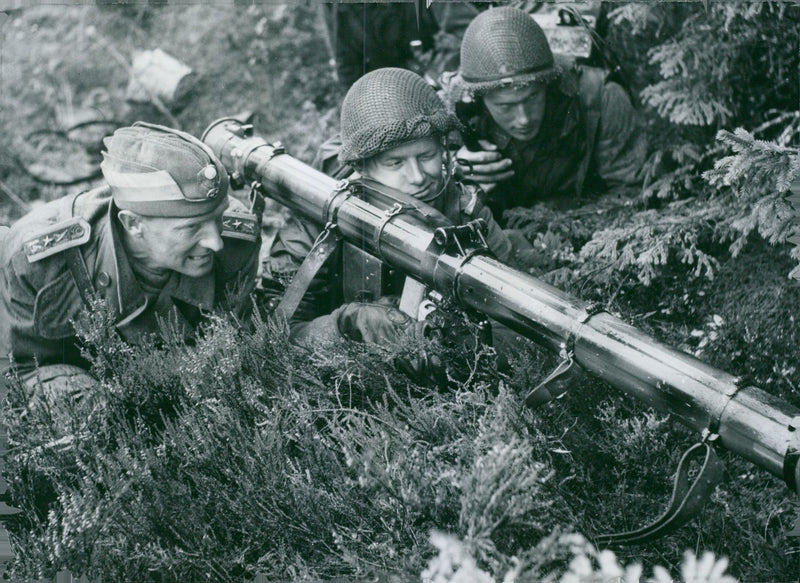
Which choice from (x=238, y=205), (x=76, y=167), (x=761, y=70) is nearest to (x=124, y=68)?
(x=76, y=167)

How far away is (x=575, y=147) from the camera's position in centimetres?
615

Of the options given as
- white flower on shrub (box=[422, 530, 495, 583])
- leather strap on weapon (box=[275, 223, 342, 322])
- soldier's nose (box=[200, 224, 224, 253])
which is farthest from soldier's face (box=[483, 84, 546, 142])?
white flower on shrub (box=[422, 530, 495, 583])

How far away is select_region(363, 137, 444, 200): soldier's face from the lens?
472cm


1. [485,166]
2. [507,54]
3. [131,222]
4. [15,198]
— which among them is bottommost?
[15,198]

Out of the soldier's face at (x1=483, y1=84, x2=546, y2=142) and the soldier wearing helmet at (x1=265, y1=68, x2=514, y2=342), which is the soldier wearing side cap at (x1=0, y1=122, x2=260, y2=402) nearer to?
the soldier wearing helmet at (x1=265, y1=68, x2=514, y2=342)

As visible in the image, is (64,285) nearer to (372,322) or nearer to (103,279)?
(103,279)

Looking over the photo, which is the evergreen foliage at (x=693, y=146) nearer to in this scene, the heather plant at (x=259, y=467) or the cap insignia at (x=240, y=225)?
the heather plant at (x=259, y=467)

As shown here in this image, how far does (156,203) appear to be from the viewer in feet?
13.6

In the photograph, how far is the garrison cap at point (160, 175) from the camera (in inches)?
162

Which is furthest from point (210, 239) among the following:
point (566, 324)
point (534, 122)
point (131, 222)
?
point (534, 122)

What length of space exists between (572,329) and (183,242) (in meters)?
1.96

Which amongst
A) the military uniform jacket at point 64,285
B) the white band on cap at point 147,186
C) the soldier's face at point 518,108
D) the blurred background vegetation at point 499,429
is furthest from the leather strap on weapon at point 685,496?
the soldier's face at point 518,108

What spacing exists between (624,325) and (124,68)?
23.4ft

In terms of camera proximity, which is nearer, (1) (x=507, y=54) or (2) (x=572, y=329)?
(2) (x=572, y=329)
